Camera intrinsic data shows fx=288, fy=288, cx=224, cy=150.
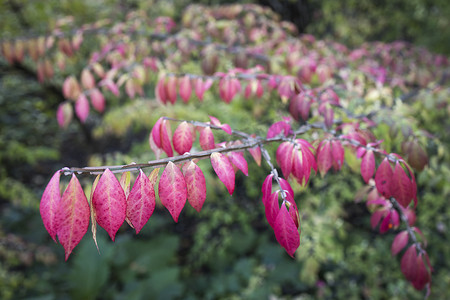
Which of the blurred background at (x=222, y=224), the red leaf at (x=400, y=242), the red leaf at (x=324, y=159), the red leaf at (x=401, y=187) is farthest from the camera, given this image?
the blurred background at (x=222, y=224)

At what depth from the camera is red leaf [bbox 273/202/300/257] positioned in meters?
0.68

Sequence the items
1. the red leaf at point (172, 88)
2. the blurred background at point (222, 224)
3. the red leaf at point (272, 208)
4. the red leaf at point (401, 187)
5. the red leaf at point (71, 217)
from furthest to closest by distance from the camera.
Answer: the blurred background at point (222, 224) < the red leaf at point (172, 88) < the red leaf at point (401, 187) < the red leaf at point (272, 208) < the red leaf at point (71, 217)

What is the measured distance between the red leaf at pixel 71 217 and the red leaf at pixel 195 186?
25 cm

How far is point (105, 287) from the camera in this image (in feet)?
9.98

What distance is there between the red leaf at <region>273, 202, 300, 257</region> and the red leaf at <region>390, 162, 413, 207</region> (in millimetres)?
399

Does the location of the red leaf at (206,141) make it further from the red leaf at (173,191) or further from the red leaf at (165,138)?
the red leaf at (173,191)

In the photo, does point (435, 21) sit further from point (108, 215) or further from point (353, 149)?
point (108, 215)

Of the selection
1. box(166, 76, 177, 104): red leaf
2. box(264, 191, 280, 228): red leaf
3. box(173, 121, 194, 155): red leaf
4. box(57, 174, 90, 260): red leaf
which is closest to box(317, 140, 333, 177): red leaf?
box(264, 191, 280, 228): red leaf

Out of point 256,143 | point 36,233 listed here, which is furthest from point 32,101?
point 256,143

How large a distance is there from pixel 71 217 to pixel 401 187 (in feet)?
2.93

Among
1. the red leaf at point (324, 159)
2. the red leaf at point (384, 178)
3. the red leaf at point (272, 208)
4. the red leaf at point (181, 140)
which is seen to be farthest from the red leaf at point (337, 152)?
the red leaf at point (181, 140)

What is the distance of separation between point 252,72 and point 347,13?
12.7 feet

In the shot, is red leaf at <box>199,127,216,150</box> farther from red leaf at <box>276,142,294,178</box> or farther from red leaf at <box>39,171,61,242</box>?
red leaf at <box>39,171,61,242</box>

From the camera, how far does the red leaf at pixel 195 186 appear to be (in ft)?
2.45
